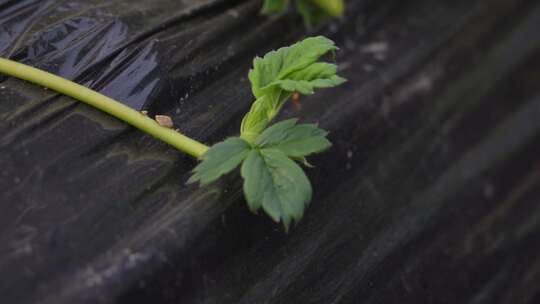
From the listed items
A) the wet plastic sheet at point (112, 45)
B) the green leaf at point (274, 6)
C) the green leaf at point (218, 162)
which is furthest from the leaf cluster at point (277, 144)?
the green leaf at point (274, 6)

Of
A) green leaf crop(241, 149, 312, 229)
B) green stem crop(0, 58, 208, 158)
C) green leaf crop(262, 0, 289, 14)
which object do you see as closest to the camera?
green leaf crop(241, 149, 312, 229)

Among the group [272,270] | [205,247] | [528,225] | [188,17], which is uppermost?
[188,17]

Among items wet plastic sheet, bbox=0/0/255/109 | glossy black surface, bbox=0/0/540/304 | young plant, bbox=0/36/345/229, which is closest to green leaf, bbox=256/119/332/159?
young plant, bbox=0/36/345/229

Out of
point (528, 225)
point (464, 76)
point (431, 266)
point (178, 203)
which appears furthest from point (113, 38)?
point (528, 225)

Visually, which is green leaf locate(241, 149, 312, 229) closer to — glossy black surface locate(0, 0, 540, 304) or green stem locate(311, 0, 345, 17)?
glossy black surface locate(0, 0, 540, 304)

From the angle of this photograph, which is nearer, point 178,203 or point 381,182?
point 178,203

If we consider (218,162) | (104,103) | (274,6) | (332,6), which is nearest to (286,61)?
(218,162)

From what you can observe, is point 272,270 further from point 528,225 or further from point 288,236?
point 528,225
